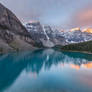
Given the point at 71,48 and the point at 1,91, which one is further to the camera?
the point at 71,48

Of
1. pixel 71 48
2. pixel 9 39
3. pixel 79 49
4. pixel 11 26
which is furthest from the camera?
pixel 11 26

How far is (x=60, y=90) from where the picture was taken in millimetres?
20953

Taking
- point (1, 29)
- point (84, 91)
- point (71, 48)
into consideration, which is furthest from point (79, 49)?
point (1, 29)

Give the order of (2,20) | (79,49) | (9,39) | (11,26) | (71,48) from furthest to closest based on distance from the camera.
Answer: (11,26), (2,20), (9,39), (71,48), (79,49)

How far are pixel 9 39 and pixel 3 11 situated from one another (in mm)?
58984

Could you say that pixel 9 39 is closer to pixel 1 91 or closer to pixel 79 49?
pixel 79 49

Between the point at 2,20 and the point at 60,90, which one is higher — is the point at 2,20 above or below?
above

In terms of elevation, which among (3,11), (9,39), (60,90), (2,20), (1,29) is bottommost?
(60,90)

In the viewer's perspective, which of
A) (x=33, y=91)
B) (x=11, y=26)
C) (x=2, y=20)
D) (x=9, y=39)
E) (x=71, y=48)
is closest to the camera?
(x=33, y=91)

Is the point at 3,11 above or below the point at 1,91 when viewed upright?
above

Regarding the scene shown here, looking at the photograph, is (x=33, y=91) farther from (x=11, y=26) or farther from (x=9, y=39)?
(x=11, y=26)

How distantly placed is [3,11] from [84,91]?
201m

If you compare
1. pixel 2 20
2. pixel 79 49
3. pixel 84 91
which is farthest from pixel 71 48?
pixel 2 20

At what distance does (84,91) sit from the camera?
20.3m
